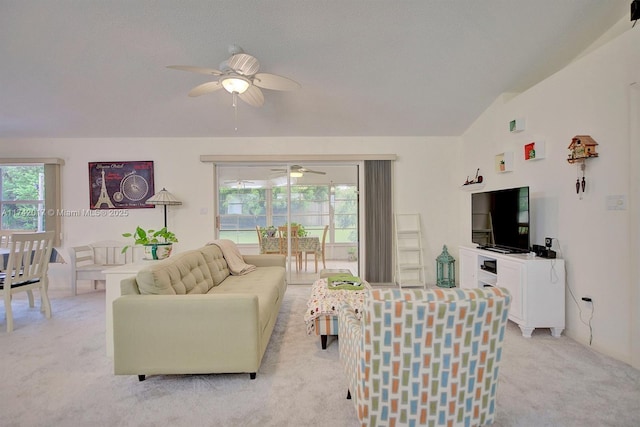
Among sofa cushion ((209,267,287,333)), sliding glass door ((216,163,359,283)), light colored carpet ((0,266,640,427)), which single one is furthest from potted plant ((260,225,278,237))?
light colored carpet ((0,266,640,427))

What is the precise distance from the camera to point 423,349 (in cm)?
129

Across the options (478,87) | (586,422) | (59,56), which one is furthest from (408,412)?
(59,56)

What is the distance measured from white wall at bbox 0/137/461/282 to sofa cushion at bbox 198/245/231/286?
1399mm

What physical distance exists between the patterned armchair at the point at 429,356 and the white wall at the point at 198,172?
3.46 meters

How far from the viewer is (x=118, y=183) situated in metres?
4.61

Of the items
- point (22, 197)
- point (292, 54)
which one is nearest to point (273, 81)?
point (292, 54)

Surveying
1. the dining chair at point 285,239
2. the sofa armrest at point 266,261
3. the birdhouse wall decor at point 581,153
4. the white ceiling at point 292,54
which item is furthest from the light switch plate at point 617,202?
the dining chair at point 285,239

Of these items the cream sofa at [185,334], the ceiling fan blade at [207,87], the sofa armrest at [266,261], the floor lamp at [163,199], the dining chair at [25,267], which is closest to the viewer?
the cream sofa at [185,334]

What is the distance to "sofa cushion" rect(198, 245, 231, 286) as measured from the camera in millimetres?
3039

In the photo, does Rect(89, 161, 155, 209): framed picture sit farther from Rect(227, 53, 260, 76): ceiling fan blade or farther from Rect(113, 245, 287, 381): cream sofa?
Rect(113, 245, 287, 381): cream sofa

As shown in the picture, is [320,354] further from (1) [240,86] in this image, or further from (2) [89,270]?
(2) [89,270]

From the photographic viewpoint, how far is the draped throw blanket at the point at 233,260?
3.42 m

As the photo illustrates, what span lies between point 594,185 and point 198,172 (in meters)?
4.76

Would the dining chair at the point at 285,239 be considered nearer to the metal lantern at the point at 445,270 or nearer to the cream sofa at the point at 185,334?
the metal lantern at the point at 445,270
